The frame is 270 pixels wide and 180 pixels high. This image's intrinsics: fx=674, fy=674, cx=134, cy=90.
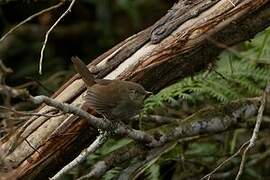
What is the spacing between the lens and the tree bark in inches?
113

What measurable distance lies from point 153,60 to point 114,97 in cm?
27

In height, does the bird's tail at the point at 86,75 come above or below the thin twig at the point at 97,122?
above

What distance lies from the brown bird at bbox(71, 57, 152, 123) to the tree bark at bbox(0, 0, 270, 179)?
6.5 inches

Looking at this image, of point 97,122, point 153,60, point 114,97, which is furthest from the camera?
point 153,60

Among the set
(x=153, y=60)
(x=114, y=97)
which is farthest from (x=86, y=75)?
(x=153, y=60)

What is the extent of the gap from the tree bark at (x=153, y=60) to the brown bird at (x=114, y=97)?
0.16 meters

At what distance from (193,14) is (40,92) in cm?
146

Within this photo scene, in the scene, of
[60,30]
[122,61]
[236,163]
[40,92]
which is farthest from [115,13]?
[122,61]

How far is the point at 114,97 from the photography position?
276 centimetres

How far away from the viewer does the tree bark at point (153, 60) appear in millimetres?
2869

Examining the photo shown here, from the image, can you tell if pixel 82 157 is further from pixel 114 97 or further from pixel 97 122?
pixel 114 97

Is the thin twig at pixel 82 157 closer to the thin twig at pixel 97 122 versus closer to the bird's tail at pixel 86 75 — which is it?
the thin twig at pixel 97 122

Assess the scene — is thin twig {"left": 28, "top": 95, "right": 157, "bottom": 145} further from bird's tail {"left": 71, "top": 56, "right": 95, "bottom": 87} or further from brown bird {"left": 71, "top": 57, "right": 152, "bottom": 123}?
bird's tail {"left": 71, "top": 56, "right": 95, "bottom": 87}

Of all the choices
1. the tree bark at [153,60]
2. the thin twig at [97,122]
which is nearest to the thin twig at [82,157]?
the thin twig at [97,122]
